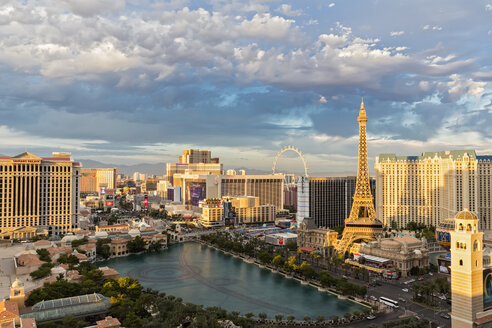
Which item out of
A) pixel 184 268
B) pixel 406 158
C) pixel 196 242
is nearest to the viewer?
pixel 184 268

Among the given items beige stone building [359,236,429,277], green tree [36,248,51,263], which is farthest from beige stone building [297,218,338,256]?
green tree [36,248,51,263]

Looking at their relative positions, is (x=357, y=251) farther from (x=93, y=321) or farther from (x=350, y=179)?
(x=93, y=321)

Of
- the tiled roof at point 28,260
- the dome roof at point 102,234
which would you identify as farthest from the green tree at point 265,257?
the dome roof at point 102,234

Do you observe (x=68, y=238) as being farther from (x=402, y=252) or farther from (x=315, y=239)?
(x=402, y=252)

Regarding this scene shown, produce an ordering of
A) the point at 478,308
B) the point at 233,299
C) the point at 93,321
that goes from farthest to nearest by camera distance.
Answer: the point at 233,299, the point at 93,321, the point at 478,308

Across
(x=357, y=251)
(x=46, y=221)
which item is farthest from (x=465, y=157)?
(x=46, y=221)

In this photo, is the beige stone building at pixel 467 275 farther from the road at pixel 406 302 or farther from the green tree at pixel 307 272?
the green tree at pixel 307 272
